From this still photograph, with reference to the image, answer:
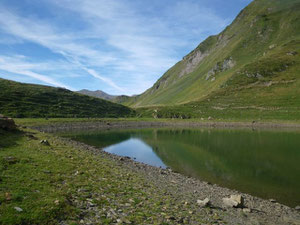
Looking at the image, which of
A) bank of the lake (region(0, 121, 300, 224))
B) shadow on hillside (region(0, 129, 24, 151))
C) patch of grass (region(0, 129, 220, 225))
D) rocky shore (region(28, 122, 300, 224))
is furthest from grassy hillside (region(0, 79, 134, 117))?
rocky shore (region(28, 122, 300, 224))

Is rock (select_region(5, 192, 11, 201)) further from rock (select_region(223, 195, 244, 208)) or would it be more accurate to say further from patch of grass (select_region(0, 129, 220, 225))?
rock (select_region(223, 195, 244, 208))

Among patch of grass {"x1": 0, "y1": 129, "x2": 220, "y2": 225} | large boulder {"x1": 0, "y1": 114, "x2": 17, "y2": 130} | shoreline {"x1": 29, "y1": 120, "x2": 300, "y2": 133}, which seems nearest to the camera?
patch of grass {"x1": 0, "y1": 129, "x2": 220, "y2": 225}

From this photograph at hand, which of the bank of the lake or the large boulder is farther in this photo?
the large boulder

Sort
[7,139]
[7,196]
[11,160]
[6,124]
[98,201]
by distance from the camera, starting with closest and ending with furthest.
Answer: [7,196] → [98,201] → [11,160] → [7,139] → [6,124]

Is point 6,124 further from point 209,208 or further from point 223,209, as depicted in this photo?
point 223,209

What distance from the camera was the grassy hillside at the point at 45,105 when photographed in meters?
131

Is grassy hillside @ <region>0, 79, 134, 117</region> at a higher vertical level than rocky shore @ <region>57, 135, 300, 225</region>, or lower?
higher

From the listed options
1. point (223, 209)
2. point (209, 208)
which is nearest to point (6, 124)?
point (209, 208)

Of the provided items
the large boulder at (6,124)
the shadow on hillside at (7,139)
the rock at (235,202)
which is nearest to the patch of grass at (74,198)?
the rock at (235,202)

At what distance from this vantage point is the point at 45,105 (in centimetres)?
15138

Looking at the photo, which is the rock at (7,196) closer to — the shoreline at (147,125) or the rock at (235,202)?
the rock at (235,202)

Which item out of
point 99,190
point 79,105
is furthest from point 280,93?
point 99,190

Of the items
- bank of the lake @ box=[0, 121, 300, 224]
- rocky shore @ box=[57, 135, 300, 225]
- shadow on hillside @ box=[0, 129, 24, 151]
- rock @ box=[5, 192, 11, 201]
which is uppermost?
shadow on hillside @ box=[0, 129, 24, 151]

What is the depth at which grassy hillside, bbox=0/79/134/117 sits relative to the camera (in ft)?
429
